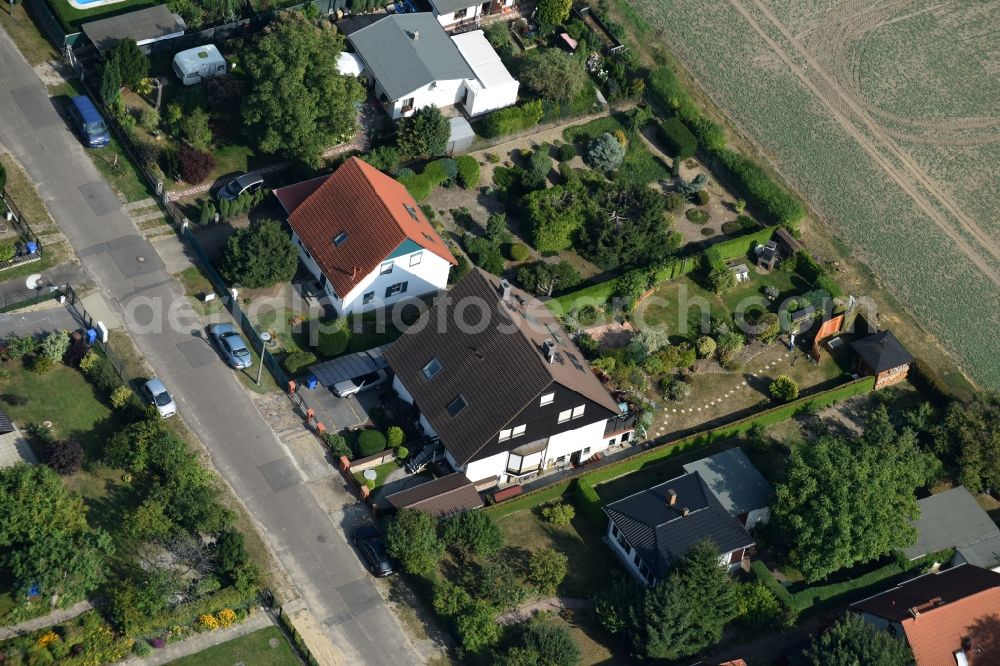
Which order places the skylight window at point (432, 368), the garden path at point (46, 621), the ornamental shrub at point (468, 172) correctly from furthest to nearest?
1. the ornamental shrub at point (468, 172)
2. the skylight window at point (432, 368)
3. the garden path at point (46, 621)

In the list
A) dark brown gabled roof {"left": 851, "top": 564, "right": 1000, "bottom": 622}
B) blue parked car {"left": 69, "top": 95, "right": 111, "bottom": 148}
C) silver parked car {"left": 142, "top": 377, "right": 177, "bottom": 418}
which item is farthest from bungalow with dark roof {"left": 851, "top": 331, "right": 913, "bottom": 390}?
blue parked car {"left": 69, "top": 95, "right": 111, "bottom": 148}

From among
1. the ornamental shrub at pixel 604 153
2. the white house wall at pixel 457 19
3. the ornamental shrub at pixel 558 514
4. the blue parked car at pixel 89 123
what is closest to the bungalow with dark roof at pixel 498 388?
the ornamental shrub at pixel 558 514

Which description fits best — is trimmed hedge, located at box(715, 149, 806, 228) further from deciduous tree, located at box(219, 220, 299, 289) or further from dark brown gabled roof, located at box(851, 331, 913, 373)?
deciduous tree, located at box(219, 220, 299, 289)

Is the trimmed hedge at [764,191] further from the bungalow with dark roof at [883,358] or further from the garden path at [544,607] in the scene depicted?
the garden path at [544,607]

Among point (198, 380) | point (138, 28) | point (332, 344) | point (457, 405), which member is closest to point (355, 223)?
point (332, 344)

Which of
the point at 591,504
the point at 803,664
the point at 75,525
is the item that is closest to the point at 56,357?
the point at 75,525

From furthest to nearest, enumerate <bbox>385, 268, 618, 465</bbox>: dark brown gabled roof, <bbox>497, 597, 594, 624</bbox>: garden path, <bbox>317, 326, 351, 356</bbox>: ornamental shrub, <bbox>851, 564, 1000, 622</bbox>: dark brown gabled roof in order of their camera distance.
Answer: <bbox>317, 326, 351, 356</bbox>: ornamental shrub < <bbox>385, 268, 618, 465</bbox>: dark brown gabled roof < <bbox>497, 597, 594, 624</bbox>: garden path < <bbox>851, 564, 1000, 622</bbox>: dark brown gabled roof
